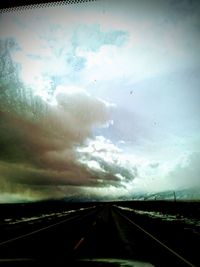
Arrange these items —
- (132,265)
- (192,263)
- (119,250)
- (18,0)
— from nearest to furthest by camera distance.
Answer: (18,0) → (132,265) → (192,263) → (119,250)

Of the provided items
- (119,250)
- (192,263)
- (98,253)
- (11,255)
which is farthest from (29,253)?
(192,263)

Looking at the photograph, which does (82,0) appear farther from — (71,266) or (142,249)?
(142,249)

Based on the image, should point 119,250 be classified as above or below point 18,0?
below

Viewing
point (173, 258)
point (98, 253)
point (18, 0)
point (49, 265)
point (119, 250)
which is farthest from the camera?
point (119, 250)

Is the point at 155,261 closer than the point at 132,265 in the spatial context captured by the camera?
No

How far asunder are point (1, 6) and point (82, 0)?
4.33ft

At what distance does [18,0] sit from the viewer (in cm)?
585

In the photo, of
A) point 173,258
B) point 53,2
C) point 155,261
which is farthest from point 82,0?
point 173,258

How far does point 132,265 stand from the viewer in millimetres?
7199

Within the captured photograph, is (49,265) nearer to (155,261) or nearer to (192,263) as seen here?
(155,261)

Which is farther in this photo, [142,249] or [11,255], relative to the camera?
[142,249]

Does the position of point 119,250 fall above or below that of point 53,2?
below

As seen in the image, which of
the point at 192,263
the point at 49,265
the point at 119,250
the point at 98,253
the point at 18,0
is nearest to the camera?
the point at 18,0

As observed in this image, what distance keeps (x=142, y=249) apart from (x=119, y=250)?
3.41 feet
